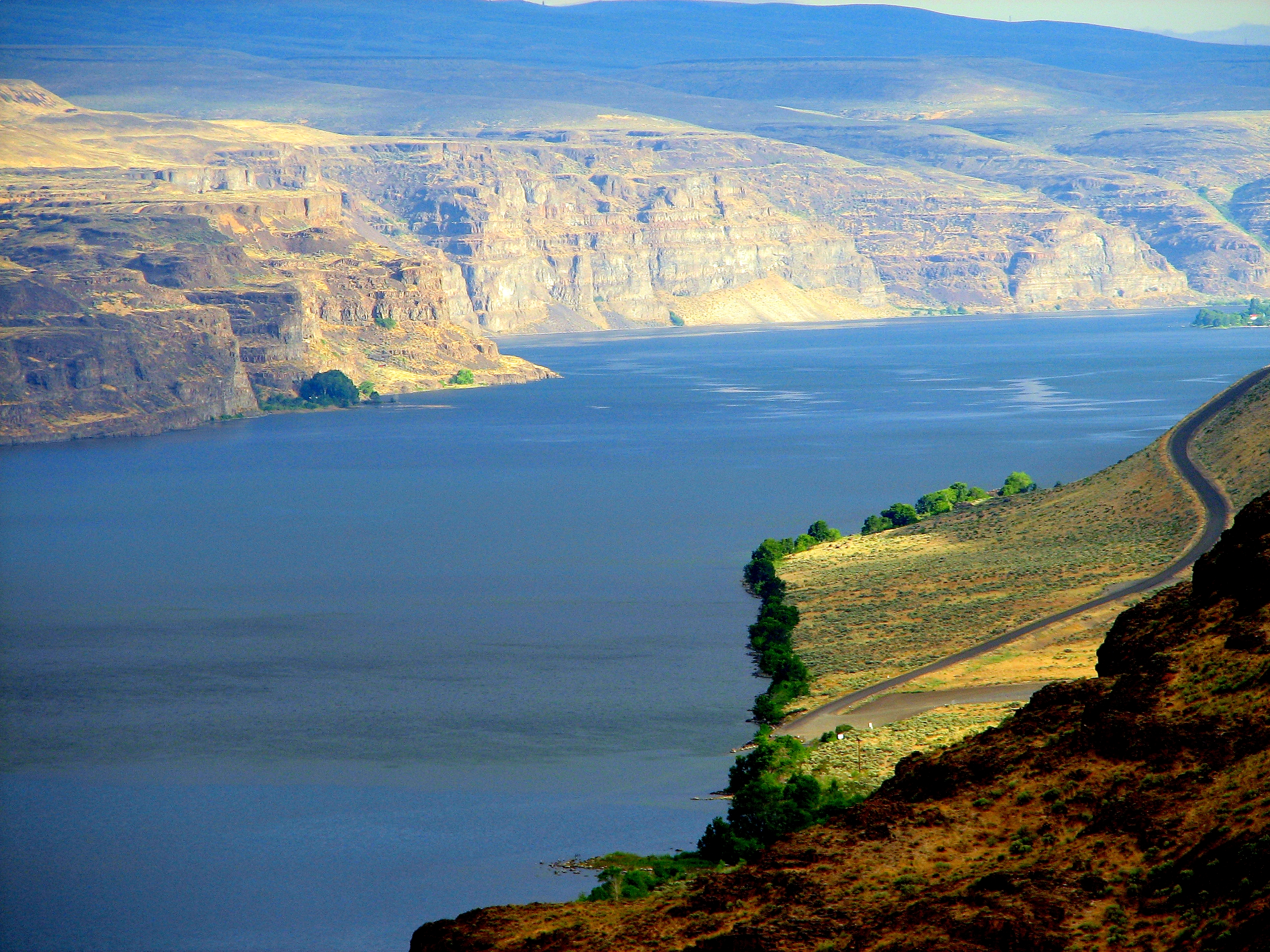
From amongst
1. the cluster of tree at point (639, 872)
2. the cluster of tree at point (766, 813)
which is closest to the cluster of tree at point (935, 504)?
the cluster of tree at point (766, 813)

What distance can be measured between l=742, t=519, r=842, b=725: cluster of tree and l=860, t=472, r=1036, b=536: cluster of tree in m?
2.95

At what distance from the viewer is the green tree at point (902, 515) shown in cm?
11375

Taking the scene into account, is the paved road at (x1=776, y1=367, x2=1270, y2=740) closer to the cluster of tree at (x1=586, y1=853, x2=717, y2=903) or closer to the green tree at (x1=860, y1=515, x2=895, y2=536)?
the cluster of tree at (x1=586, y1=853, x2=717, y2=903)

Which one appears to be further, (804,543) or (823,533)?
(823,533)

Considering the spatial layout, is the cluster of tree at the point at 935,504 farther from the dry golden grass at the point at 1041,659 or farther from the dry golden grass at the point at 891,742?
the dry golden grass at the point at 891,742

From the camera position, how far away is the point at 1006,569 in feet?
302

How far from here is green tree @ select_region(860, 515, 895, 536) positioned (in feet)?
366

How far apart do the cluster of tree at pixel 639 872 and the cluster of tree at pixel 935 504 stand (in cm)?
6155

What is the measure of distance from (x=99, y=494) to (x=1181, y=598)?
125m

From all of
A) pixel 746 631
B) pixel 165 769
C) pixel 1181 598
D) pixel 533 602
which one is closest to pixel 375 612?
pixel 533 602

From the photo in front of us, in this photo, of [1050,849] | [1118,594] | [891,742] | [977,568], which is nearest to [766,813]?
[891,742]

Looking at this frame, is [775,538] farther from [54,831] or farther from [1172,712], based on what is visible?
[1172,712]

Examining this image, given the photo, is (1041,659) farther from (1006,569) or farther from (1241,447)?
(1241,447)

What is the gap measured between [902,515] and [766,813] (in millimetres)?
66480
